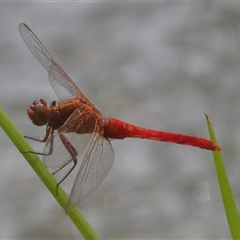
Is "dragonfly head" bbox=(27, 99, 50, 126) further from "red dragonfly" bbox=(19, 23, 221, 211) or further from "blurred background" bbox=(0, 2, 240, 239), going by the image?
"blurred background" bbox=(0, 2, 240, 239)

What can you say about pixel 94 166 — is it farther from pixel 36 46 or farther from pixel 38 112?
pixel 36 46

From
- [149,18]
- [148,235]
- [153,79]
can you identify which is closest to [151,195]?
[148,235]

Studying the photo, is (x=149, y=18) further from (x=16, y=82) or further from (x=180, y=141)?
(x=180, y=141)

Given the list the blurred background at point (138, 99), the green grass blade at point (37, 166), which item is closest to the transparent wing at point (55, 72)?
the green grass blade at point (37, 166)

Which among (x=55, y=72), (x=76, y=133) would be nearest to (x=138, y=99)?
(x=55, y=72)

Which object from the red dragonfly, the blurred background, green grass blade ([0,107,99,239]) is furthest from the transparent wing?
the blurred background

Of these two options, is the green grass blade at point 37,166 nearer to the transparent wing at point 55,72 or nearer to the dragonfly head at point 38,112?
the dragonfly head at point 38,112
